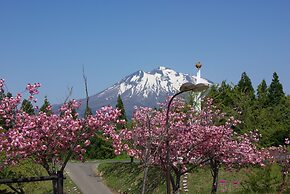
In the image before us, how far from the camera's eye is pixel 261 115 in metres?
22.0

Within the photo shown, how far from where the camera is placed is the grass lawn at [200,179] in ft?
41.5

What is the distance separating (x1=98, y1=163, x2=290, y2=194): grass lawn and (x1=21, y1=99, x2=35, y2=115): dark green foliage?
469 centimetres

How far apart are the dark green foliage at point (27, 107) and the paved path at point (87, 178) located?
10.7 m

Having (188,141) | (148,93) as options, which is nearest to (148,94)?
(148,93)

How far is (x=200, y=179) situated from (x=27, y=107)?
11.0m

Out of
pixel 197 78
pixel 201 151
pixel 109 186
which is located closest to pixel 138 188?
pixel 109 186

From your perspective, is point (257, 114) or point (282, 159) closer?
point (282, 159)

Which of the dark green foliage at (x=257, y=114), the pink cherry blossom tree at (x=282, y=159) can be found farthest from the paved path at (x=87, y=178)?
the pink cherry blossom tree at (x=282, y=159)

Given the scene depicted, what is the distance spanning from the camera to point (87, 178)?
2172cm

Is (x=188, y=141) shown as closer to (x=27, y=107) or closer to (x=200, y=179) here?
(x=27, y=107)

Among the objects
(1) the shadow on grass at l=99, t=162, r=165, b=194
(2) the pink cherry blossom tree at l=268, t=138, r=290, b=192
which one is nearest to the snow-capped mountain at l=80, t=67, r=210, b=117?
(1) the shadow on grass at l=99, t=162, r=165, b=194

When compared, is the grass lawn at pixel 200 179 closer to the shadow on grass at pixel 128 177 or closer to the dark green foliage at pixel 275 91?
the shadow on grass at pixel 128 177

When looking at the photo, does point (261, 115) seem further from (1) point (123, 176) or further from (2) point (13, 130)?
(2) point (13, 130)

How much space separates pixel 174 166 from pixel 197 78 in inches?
601
